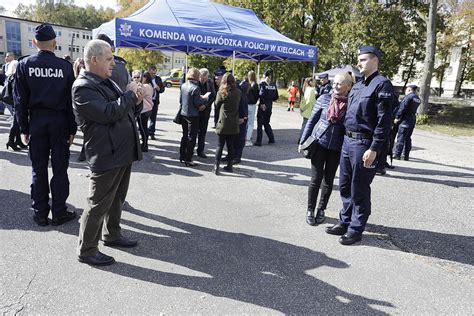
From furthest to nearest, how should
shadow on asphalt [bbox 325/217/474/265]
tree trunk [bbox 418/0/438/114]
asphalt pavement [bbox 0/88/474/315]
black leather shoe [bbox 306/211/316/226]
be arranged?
tree trunk [bbox 418/0/438/114] → black leather shoe [bbox 306/211/316/226] → shadow on asphalt [bbox 325/217/474/265] → asphalt pavement [bbox 0/88/474/315]

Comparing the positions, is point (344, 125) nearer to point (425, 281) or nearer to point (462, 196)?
point (425, 281)

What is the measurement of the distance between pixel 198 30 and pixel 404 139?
5.81m

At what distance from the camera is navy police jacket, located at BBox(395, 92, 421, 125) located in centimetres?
800

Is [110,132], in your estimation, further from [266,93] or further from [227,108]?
[266,93]

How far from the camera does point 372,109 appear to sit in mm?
3611

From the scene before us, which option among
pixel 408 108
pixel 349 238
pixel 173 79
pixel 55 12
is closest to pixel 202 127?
pixel 349 238

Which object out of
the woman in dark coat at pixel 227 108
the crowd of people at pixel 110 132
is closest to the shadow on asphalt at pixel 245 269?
the crowd of people at pixel 110 132

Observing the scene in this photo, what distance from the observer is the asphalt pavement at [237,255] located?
8.97ft

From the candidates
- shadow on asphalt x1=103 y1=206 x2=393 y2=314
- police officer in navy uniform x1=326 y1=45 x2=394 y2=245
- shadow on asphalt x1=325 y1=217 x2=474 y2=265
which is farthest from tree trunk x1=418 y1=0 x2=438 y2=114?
shadow on asphalt x1=103 y1=206 x2=393 y2=314

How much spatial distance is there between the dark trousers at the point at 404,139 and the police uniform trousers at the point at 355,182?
5.17 m

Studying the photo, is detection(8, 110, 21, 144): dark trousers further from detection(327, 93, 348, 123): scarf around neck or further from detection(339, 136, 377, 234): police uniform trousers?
detection(339, 136, 377, 234): police uniform trousers

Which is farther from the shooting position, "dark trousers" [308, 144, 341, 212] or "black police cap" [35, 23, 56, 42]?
"dark trousers" [308, 144, 341, 212]

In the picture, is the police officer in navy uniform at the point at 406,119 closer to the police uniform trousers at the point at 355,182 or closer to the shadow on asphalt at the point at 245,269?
the police uniform trousers at the point at 355,182

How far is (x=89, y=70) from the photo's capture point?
9.29ft
